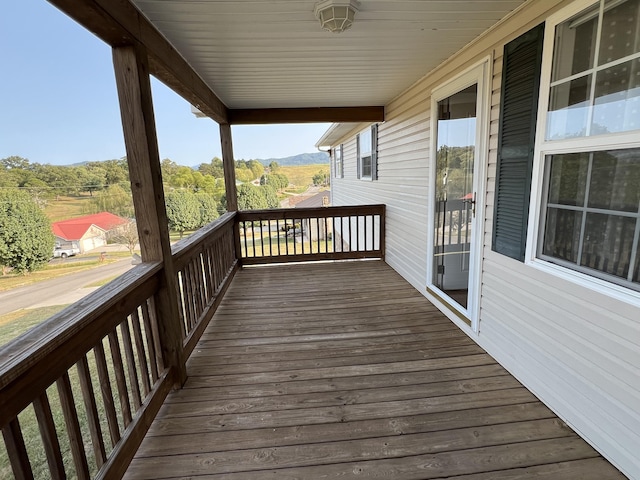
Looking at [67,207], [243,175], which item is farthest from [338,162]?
[67,207]

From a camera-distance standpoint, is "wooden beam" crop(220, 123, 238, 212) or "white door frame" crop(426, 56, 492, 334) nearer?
"white door frame" crop(426, 56, 492, 334)

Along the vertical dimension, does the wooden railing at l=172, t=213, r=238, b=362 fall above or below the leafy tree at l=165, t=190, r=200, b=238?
below

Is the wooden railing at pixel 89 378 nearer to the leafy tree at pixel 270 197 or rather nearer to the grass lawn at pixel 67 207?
the grass lawn at pixel 67 207

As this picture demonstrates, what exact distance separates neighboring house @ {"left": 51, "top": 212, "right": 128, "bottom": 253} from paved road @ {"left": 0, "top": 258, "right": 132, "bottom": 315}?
4.5 inches

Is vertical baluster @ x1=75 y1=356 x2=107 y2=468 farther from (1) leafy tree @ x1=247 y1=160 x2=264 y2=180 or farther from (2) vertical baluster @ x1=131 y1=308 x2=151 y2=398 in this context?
(1) leafy tree @ x1=247 y1=160 x2=264 y2=180

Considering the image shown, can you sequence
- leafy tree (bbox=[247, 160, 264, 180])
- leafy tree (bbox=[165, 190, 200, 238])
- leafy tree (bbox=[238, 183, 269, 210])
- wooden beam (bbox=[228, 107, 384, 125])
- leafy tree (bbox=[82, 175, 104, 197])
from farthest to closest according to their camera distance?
leafy tree (bbox=[247, 160, 264, 180]) < leafy tree (bbox=[238, 183, 269, 210]) < wooden beam (bbox=[228, 107, 384, 125]) < leafy tree (bbox=[165, 190, 200, 238]) < leafy tree (bbox=[82, 175, 104, 197])

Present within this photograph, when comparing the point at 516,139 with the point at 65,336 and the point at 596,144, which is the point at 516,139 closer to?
the point at 596,144

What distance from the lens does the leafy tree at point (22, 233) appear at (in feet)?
2.69

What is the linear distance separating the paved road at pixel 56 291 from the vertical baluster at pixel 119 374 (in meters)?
0.28

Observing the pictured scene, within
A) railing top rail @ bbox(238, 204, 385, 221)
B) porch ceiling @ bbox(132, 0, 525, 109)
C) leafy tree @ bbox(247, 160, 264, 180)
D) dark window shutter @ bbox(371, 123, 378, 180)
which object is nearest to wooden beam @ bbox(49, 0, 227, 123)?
porch ceiling @ bbox(132, 0, 525, 109)

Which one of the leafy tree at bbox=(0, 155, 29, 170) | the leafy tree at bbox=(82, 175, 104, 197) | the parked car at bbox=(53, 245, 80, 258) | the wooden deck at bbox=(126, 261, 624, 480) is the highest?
the leafy tree at bbox=(0, 155, 29, 170)

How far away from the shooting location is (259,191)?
9.38 m

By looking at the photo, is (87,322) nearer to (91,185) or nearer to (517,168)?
(91,185)

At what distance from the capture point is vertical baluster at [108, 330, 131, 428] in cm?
157
